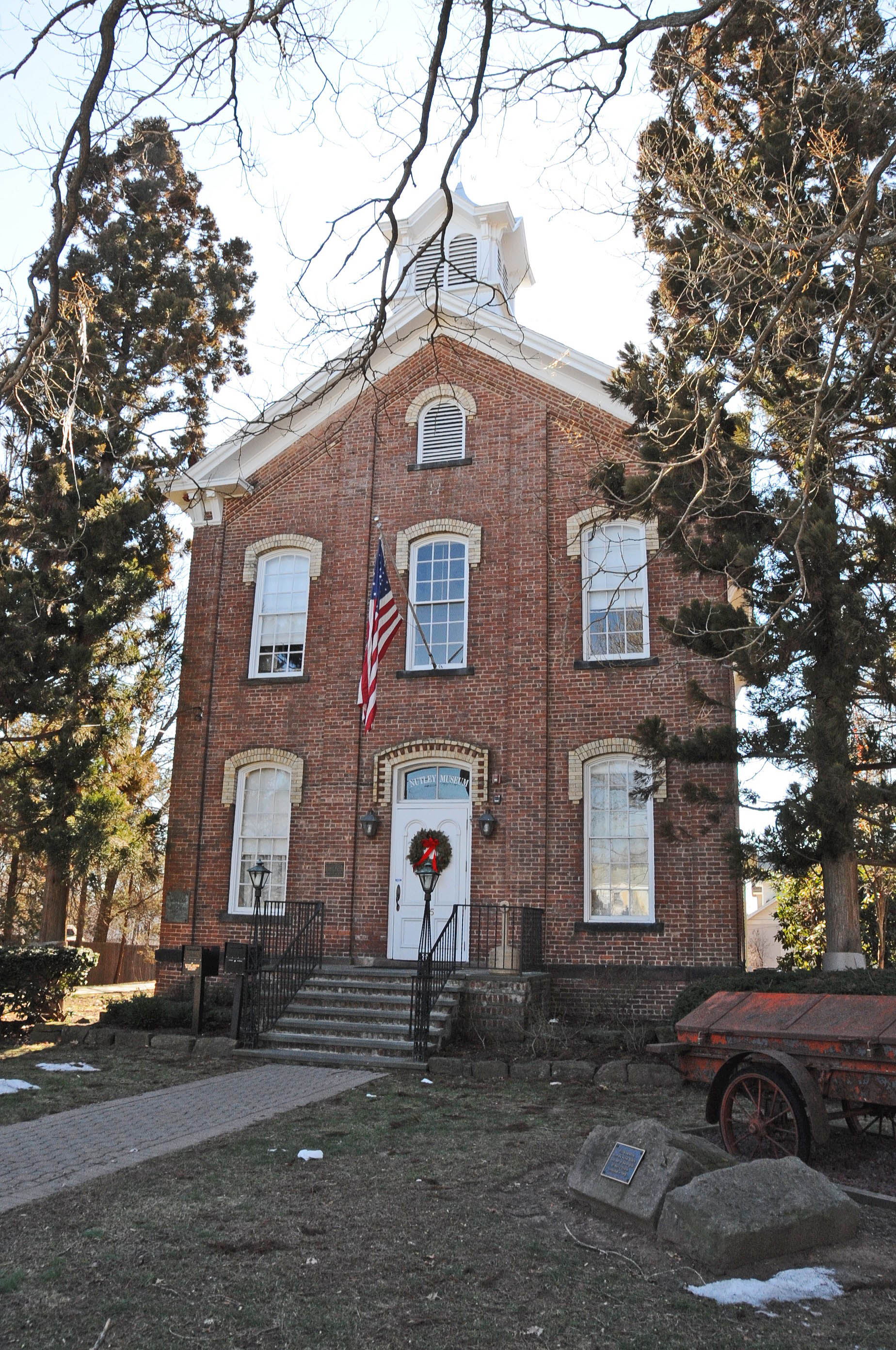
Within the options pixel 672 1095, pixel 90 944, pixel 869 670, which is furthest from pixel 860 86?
pixel 90 944

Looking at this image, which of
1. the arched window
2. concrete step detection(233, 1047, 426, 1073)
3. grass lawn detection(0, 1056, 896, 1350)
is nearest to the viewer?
grass lawn detection(0, 1056, 896, 1350)

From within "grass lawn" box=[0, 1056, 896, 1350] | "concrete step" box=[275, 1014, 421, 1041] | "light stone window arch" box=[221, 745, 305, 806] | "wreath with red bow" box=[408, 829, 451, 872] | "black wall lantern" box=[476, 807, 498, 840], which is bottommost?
"grass lawn" box=[0, 1056, 896, 1350]

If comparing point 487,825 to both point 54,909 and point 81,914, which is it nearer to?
point 54,909

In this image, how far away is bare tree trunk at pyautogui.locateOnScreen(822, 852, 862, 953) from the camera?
1180 centimetres

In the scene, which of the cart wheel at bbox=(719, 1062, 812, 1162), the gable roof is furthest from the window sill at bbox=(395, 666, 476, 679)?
the cart wheel at bbox=(719, 1062, 812, 1162)

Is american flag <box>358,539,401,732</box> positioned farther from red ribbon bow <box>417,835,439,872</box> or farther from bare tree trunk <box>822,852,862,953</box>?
bare tree trunk <box>822,852,862,953</box>

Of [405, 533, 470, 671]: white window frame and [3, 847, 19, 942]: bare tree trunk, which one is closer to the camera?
[405, 533, 470, 671]: white window frame

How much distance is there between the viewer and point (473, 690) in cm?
1589

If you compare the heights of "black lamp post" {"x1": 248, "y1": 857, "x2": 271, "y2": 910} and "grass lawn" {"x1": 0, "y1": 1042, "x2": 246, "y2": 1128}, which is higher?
"black lamp post" {"x1": 248, "y1": 857, "x2": 271, "y2": 910}

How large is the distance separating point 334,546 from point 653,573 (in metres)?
5.14

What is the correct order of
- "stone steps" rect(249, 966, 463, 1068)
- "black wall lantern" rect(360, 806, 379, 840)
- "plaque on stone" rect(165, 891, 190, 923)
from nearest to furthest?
1. "stone steps" rect(249, 966, 463, 1068)
2. "black wall lantern" rect(360, 806, 379, 840)
3. "plaque on stone" rect(165, 891, 190, 923)

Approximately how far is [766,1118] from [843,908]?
5.06 m

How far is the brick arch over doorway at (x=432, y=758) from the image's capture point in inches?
608

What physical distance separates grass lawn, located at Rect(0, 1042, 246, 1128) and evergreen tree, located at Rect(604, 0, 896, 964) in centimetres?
657
